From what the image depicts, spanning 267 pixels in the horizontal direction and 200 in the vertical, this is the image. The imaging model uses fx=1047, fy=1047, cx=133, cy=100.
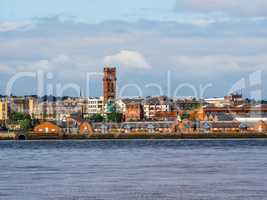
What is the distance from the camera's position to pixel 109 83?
161 m

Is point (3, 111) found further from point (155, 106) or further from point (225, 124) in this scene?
point (225, 124)

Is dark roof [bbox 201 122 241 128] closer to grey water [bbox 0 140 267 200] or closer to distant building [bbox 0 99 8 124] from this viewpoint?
distant building [bbox 0 99 8 124]

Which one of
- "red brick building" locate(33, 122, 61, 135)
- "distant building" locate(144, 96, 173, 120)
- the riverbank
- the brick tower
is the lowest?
the riverbank

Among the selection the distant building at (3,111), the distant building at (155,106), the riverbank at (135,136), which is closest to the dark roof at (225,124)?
the riverbank at (135,136)

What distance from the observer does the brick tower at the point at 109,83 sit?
160 meters

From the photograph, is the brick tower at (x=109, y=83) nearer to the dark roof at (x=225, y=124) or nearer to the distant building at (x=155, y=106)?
the distant building at (x=155, y=106)

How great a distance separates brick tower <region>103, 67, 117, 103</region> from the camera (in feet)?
524

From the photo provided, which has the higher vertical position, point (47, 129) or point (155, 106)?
point (155, 106)

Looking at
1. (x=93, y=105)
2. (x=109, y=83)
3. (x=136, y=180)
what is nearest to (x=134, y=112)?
(x=109, y=83)

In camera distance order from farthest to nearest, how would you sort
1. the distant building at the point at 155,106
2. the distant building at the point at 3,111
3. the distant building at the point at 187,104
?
the distant building at the point at 187,104
the distant building at the point at 3,111
the distant building at the point at 155,106

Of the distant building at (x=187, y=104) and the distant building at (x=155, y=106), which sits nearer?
the distant building at (x=155, y=106)

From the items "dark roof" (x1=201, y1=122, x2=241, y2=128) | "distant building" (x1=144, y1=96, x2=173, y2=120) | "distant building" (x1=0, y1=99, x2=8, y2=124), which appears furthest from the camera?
"distant building" (x1=0, y1=99, x2=8, y2=124)

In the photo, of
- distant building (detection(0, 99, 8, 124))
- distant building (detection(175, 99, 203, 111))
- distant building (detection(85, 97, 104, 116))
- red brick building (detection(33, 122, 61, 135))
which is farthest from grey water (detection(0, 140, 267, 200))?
distant building (detection(85, 97, 104, 116))

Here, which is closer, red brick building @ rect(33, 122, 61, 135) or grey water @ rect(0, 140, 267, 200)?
grey water @ rect(0, 140, 267, 200)
